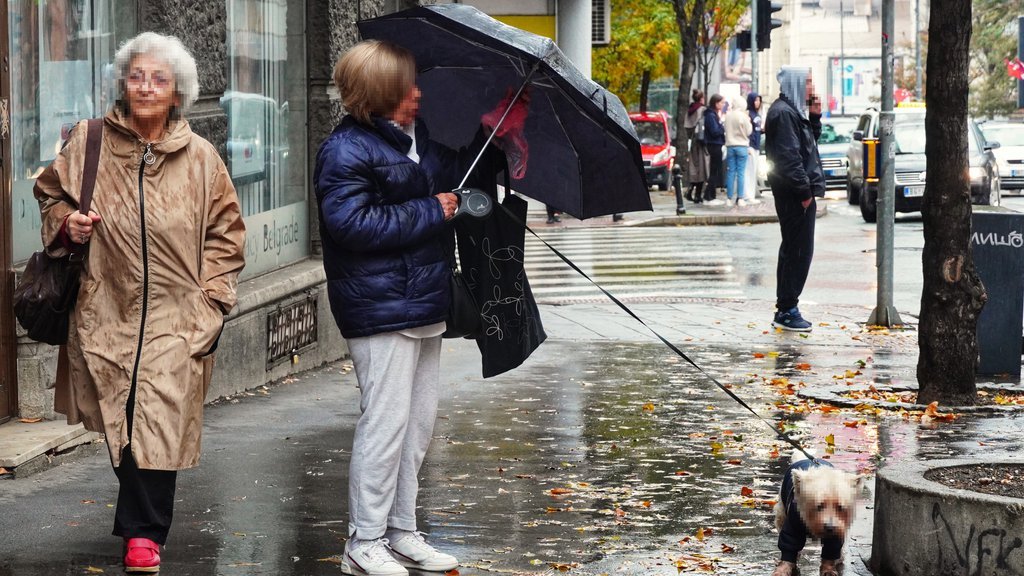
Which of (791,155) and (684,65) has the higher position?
(684,65)

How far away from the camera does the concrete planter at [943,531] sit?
525 centimetres

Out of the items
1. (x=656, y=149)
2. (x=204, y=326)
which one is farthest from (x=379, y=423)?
(x=656, y=149)

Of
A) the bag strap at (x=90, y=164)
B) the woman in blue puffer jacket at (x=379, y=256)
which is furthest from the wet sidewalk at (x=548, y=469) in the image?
the bag strap at (x=90, y=164)

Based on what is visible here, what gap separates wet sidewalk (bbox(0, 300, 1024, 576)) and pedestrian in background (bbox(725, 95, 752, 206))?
15409 millimetres

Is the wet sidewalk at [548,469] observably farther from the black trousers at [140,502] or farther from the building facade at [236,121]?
the building facade at [236,121]

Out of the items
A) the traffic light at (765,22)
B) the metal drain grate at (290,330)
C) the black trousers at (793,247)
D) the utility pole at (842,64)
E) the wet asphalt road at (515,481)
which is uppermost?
the utility pole at (842,64)

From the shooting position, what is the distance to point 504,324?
5.77 meters

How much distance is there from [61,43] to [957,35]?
15.9 feet

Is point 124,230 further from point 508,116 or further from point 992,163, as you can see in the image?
point 992,163

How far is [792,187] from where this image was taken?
12711 mm

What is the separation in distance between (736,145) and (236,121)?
18431 millimetres

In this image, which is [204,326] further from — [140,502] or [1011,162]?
[1011,162]

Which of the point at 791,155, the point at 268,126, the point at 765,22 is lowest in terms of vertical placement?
the point at 791,155

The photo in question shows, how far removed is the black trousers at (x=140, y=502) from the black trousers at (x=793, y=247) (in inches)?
326
